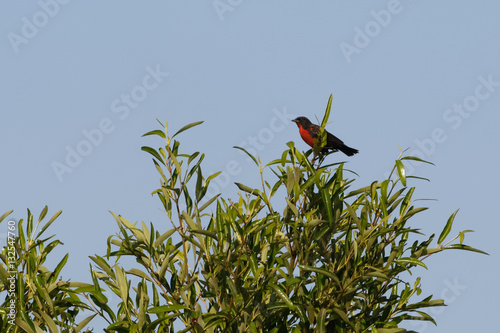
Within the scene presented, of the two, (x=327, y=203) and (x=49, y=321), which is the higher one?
(x=49, y=321)

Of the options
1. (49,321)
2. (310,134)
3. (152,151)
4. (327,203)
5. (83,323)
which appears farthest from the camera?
(310,134)

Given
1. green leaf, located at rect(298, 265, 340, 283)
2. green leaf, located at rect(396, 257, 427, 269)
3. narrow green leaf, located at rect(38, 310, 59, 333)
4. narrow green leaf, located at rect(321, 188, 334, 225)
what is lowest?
green leaf, located at rect(396, 257, 427, 269)

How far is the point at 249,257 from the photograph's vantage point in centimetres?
554

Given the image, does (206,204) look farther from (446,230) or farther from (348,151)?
(348,151)

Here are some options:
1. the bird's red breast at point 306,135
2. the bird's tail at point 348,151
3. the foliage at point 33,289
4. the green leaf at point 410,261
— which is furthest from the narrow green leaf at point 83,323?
the bird's tail at point 348,151

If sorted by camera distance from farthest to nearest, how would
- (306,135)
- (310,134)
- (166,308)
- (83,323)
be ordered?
(306,135) → (310,134) → (83,323) → (166,308)

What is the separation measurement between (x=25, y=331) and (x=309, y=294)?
2317 millimetres

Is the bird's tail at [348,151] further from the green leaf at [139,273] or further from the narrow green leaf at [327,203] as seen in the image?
the green leaf at [139,273]

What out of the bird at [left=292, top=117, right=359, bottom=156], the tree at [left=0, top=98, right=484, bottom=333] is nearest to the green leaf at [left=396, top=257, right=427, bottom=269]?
the tree at [left=0, top=98, right=484, bottom=333]

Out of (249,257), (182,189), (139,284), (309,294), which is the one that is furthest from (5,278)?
(309,294)

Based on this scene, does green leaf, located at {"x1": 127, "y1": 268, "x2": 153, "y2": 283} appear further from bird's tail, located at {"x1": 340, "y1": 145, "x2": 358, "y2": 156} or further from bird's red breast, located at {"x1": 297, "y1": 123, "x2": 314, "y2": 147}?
bird's tail, located at {"x1": 340, "y1": 145, "x2": 358, "y2": 156}

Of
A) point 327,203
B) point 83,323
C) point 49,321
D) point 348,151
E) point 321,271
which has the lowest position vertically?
point 321,271

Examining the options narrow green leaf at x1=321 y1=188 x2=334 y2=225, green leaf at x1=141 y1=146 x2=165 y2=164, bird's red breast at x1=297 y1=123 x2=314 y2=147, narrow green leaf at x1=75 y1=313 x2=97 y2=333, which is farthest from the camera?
bird's red breast at x1=297 y1=123 x2=314 y2=147

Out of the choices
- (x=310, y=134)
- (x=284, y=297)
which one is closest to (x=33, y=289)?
(x=284, y=297)
